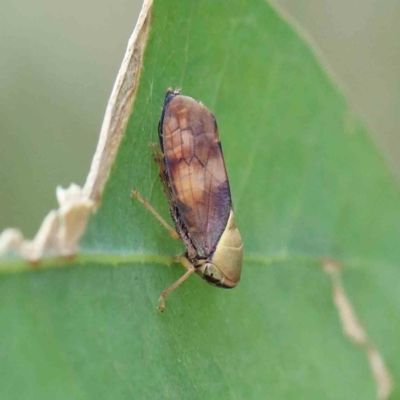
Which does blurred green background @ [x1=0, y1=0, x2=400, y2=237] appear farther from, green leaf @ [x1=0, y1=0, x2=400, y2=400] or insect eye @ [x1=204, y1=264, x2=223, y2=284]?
insect eye @ [x1=204, y1=264, x2=223, y2=284]

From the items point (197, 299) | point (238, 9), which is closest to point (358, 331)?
point (197, 299)

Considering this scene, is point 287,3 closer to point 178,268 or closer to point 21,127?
point 21,127

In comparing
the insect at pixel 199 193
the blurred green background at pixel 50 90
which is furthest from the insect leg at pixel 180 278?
the blurred green background at pixel 50 90

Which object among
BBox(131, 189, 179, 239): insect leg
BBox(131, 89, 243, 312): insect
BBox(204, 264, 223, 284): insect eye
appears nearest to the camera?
BBox(131, 189, 179, 239): insect leg

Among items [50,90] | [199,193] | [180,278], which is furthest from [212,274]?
[50,90]

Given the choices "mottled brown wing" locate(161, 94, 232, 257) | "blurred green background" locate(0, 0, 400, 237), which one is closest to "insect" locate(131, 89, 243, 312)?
"mottled brown wing" locate(161, 94, 232, 257)

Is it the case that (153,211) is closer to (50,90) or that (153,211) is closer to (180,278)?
(180,278)
